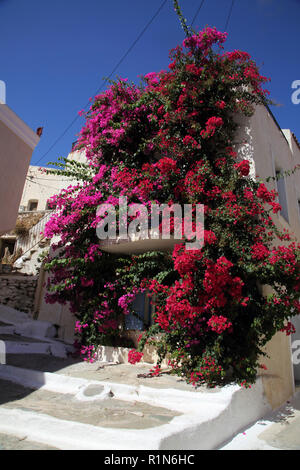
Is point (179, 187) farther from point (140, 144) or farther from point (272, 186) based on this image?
point (272, 186)

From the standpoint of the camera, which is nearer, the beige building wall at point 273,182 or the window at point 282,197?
the beige building wall at point 273,182

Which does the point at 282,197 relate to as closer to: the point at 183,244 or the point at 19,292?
the point at 183,244

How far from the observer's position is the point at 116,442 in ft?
8.64

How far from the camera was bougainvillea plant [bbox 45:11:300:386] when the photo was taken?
174 inches

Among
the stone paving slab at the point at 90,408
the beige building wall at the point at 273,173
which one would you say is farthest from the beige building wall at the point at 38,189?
the stone paving slab at the point at 90,408

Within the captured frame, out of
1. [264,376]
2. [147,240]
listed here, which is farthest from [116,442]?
[147,240]

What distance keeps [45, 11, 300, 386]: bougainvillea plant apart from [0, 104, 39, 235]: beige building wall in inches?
57.5

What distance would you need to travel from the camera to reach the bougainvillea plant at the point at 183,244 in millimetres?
4430

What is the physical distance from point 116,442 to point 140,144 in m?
5.75

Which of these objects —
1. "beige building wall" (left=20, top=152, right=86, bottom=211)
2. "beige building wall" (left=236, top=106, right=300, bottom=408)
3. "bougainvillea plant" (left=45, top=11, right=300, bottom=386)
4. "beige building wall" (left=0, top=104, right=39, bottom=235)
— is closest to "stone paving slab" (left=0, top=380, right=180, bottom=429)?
"bougainvillea plant" (left=45, top=11, right=300, bottom=386)

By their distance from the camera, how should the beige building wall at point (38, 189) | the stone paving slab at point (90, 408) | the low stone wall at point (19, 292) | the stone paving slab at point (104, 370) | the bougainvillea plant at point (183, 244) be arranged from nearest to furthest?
the stone paving slab at point (90, 408)
the bougainvillea plant at point (183, 244)
the stone paving slab at point (104, 370)
the low stone wall at point (19, 292)
the beige building wall at point (38, 189)

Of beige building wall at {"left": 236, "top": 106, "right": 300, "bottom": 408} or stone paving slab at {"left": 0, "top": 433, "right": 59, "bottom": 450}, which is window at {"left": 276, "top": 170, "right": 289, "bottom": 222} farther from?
stone paving slab at {"left": 0, "top": 433, "right": 59, "bottom": 450}

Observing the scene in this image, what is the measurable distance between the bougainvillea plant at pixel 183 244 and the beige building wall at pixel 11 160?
1.46 meters

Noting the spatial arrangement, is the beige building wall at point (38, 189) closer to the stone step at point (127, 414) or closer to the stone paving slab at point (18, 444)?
the stone step at point (127, 414)
